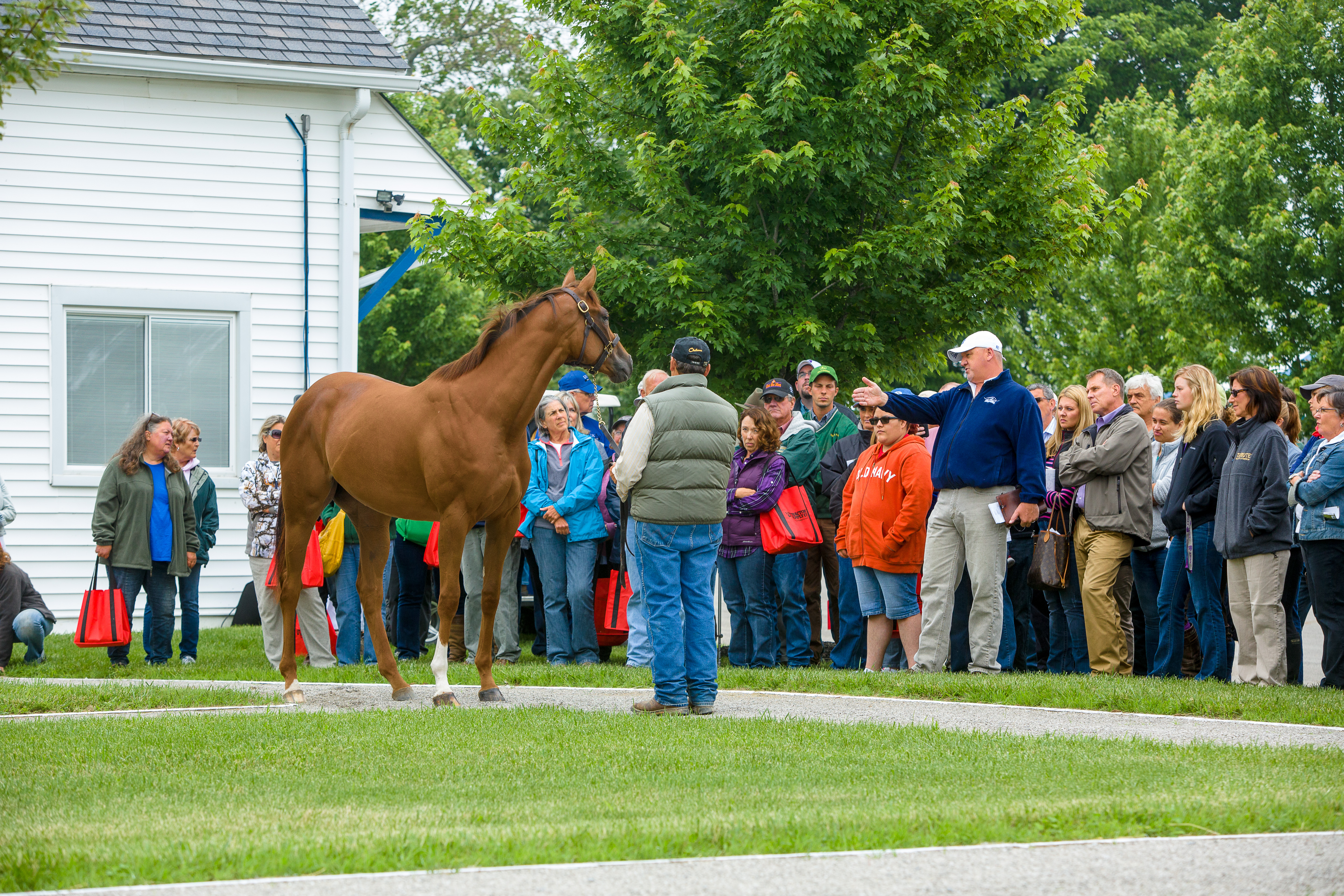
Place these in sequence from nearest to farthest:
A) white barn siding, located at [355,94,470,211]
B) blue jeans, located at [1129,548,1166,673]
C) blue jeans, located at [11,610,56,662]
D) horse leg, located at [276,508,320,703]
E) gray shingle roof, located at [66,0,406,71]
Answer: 1. horse leg, located at [276,508,320,703]
2. blue jeans, located at [1129,548,1166,673]
3. blue jeans, located at [11,610,56,662]
4. gray shingle roof, located at [66,0,406,71]
5. white barn siding, located at [355,94,470,211]

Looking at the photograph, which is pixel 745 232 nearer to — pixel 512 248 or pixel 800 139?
pixel 800 139

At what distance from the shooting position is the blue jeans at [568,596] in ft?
39.1

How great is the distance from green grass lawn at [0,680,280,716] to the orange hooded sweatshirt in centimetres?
443

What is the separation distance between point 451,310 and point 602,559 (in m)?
27.7

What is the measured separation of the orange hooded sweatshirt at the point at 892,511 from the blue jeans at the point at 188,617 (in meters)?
5.87

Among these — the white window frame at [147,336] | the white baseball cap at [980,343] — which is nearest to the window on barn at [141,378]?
the white window frame at [147,336]

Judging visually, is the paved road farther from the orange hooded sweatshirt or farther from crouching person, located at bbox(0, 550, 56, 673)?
crouching person, located at bbox(0, 550, 56, 673)

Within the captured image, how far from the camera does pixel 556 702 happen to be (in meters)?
9.36

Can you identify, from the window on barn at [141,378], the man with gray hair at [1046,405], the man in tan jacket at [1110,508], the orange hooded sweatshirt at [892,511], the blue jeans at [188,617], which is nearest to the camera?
the man in tan jacket at [1110,508]

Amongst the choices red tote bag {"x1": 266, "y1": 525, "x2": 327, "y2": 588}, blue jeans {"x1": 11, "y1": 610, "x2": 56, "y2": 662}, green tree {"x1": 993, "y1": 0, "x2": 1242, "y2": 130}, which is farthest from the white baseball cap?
green tree {"x1": 993, "y1": 0, "x2": 1242, "y2": 130}

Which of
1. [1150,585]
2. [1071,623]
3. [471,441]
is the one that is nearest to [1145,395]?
[1150,585]

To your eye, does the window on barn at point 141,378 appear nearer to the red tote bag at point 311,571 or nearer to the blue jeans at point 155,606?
the blue jeans at point 155,606

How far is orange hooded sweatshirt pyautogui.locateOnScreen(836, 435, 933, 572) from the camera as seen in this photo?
421 inches

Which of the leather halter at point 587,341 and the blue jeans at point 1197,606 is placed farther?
the blue jeans at point 1197,606
